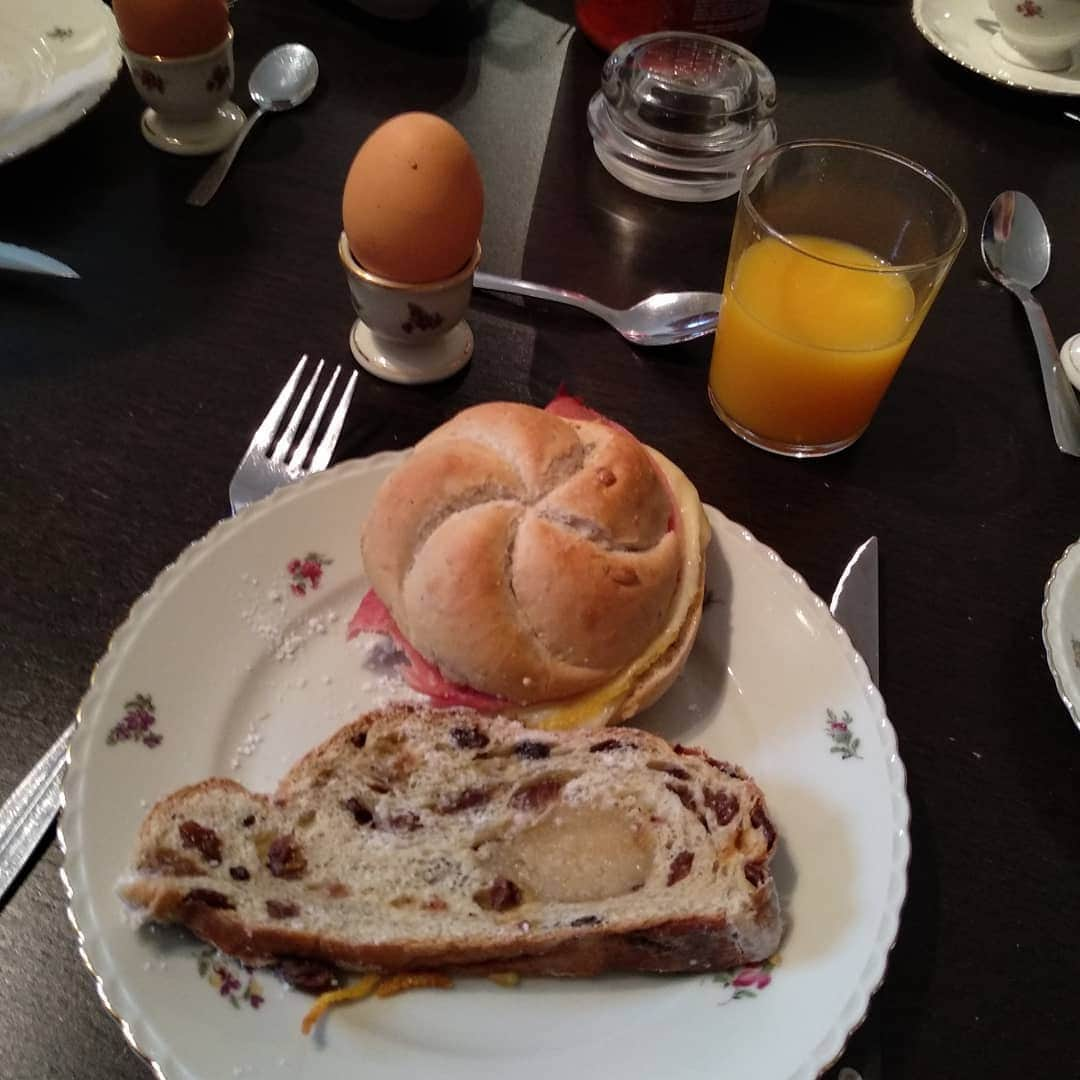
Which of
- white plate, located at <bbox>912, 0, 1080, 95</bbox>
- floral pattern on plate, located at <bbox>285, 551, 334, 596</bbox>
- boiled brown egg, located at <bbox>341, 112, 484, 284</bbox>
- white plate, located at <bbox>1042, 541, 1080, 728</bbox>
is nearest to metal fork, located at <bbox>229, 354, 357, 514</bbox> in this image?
floral pattern on plate, located at <bbox>285, 551, 334, 596</bbox>

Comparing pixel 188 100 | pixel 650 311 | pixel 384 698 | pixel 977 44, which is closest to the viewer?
pixel 384 698

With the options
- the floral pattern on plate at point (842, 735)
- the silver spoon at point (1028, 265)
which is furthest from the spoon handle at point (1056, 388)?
the floral pattern on plate at point (842, 735)

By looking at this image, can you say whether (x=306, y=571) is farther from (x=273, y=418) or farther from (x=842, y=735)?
(x=842, y=735)

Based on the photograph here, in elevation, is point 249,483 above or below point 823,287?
below

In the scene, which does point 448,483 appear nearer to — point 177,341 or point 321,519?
point 321,519

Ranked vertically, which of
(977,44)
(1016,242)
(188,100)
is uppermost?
(977,44)

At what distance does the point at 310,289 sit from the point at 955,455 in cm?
111

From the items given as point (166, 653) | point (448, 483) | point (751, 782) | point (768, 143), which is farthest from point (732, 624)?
point (768, 143)

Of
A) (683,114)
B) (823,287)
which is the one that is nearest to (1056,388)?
(823,287)

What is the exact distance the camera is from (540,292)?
166 centimetres

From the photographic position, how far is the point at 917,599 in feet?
4.39

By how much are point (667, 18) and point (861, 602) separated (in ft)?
4.75

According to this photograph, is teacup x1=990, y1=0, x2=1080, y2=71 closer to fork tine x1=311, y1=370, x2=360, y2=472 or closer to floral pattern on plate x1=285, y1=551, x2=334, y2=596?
fork tine x1=311, y1=370, x2=360, y2=472

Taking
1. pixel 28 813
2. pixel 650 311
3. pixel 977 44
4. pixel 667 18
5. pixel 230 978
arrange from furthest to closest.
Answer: pixel 977 44 → pixel 667 18 → pixel 650 311 → pixel 28 813 → pixel 230 978
